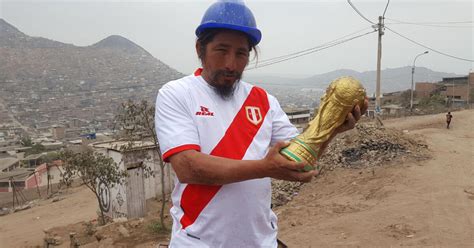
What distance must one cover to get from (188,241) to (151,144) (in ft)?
38.7

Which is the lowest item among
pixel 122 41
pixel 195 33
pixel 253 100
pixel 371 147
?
pixel 371 147

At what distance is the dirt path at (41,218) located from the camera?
13508mm

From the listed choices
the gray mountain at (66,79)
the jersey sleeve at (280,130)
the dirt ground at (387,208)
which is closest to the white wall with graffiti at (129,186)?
the dirt ground at (387,208)

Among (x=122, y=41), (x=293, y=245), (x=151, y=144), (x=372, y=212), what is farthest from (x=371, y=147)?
(x=122, y=41)

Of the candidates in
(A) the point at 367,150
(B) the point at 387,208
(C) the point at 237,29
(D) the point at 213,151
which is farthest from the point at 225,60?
(A) the point at 367,150

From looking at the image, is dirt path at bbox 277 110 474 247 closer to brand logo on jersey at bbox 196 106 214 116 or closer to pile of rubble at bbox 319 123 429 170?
pile of rubble at bbox 319 123 429 170

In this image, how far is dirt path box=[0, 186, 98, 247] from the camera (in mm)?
13508

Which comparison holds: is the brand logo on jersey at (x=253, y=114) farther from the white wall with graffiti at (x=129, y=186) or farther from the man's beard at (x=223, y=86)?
the white wall with graffiti at (x=129, y=186)

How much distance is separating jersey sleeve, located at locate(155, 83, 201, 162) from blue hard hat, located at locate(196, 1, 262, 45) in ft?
0.93

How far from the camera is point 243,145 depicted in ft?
4.40

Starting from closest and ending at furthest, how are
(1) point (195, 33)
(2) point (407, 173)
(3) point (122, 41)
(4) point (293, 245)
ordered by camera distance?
(1) point (195, 33) → (4) point (293, 245) → (2) point (407, 173) → (3) point (122, 41)

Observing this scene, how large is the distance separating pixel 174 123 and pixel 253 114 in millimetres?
350

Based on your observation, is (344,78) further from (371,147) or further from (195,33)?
(371,147)

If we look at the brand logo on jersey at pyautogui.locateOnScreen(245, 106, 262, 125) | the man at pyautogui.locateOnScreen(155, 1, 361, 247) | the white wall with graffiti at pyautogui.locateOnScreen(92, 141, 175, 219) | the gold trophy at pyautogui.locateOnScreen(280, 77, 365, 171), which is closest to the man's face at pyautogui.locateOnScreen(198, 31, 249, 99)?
the man at pyautogui.locateOnScreen(155, 1, 361, 247)
